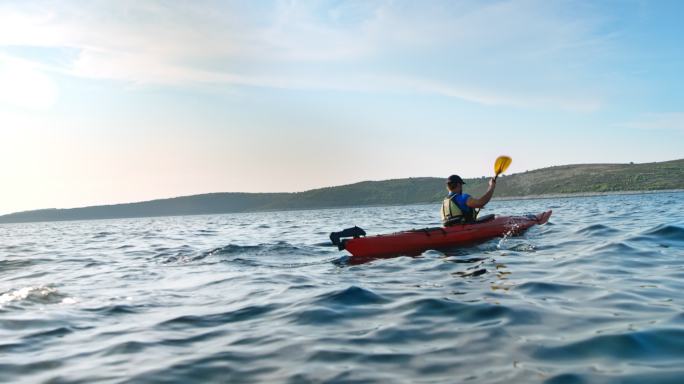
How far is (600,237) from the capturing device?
14109mm

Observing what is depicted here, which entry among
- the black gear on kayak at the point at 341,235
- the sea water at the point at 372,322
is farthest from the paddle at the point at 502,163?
the black gear on kayak at the point at 341,235

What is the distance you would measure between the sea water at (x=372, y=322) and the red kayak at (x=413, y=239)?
112cm

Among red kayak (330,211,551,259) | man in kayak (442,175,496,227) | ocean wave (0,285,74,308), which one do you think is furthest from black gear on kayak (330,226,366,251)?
ocean wave (0,285,74,308)

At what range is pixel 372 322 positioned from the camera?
6387mm

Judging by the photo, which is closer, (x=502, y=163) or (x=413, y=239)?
(x=413, y=239)

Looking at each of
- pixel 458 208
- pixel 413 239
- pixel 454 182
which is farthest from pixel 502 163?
pixel 413 239

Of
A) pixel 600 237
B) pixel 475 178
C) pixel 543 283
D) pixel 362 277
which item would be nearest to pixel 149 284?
pixel 362 277

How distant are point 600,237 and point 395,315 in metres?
9.69

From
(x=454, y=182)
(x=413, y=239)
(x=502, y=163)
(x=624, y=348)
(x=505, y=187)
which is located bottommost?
(x=624, y=348)

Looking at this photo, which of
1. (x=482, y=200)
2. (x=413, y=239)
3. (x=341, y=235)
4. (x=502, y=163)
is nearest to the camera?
(x=341, y=235)

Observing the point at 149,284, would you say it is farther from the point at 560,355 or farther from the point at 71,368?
the point at 560,355

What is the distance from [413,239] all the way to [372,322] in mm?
7184

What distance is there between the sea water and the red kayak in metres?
1.12

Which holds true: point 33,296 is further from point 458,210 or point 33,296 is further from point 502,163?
point 502,163
